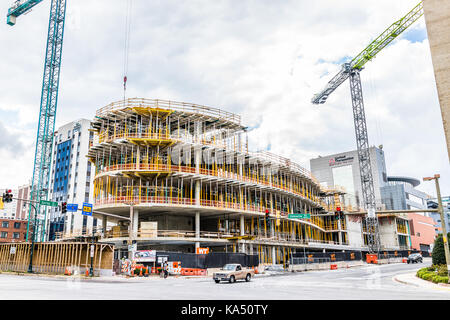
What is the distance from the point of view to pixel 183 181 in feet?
181

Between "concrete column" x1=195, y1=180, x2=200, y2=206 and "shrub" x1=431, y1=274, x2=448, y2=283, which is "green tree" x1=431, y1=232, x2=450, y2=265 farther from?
"concrete column" x1=195, y1=180, x2=200, y2=206

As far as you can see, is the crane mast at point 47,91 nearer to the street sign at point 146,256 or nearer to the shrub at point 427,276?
the street sign at point 146,256

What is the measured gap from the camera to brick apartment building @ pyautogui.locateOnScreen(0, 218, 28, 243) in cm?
10931

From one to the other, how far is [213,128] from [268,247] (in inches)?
821

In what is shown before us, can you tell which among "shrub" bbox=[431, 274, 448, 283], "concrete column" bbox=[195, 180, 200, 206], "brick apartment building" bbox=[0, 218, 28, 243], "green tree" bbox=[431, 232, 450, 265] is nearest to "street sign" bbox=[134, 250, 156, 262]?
"concrete column" bbox=[195, 180, 200, 206]

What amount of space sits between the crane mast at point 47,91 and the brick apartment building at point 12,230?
24.8 m

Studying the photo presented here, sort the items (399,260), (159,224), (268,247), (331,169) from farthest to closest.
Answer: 1. (331,169)
2. (399,260)
3. (268,247)
4. (159,224)

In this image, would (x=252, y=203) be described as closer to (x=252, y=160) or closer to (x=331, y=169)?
(x=252, y=160)

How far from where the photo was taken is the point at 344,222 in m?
87.1

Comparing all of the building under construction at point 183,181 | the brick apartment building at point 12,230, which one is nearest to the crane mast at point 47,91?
the brick apartment building at point 12,230

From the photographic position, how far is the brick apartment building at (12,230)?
359 ft

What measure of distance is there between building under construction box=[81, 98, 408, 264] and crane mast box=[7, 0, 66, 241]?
38.0m
